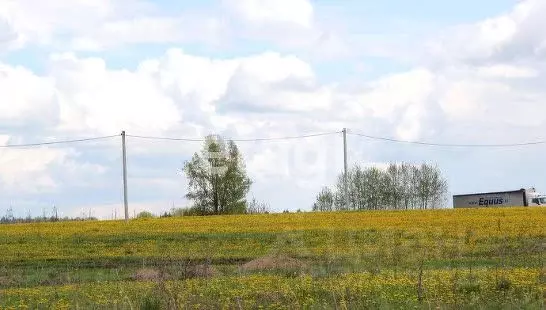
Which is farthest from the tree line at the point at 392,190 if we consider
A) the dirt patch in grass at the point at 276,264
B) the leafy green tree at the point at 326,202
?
the dirt patch in grass at the point at 276,264

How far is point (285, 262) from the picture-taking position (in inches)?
1005

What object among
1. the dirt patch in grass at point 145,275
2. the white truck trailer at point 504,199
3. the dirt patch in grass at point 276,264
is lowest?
the dirt patch in grass at point 145,275

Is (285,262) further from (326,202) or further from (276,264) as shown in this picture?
(326,202)

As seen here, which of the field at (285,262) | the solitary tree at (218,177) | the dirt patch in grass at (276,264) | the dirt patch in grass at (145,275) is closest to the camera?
the field at (285,262)

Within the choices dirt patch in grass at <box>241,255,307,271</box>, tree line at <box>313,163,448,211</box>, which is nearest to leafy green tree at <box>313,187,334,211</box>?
tree line at <box>313,163,448,211</box>

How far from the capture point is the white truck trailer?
108312mm

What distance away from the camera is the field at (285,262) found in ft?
51.2

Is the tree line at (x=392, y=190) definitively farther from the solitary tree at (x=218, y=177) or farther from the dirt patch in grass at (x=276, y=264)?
the dirt patch in grass at (x=276, y=264)

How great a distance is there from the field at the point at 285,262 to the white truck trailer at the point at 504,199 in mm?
48568

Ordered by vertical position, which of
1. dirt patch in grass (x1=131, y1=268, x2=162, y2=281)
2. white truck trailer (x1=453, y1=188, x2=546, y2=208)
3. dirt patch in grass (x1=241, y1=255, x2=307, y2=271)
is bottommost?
dirt patch in grass (x1=131, y1=268, x2=162, y2=281)

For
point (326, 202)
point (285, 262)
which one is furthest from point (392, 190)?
point (285, 262)

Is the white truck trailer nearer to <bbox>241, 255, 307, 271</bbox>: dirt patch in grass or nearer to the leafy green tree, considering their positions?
the leafy green tree

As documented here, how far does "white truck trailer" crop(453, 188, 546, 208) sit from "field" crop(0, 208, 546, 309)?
48568 mm

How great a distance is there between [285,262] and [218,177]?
77787mm
